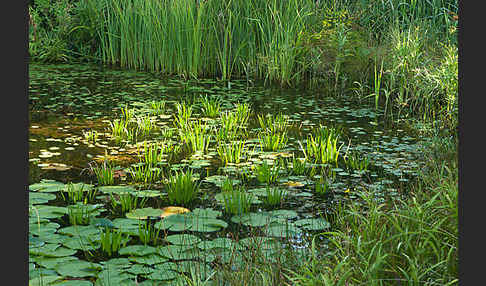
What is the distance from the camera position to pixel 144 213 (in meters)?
3.52

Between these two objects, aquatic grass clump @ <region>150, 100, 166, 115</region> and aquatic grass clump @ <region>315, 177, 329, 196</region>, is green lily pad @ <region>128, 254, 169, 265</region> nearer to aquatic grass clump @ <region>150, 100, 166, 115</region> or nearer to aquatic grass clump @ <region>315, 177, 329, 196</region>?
aquatic grass clump @ <region>315, 177, 329, 196</region>

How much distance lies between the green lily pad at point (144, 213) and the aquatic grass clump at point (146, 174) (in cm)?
63

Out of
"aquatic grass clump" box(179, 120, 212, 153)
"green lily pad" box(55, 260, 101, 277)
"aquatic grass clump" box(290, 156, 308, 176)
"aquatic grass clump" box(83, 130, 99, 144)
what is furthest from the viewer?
"aquatic grass clump" box(83, 130, 99, 144)

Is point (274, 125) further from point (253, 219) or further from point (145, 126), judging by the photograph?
point (253, 219)

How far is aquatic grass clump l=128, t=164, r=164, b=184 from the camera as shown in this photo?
4210mm

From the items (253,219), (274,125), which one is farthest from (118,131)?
(253,219)

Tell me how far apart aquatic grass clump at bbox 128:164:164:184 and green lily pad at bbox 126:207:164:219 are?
630mm

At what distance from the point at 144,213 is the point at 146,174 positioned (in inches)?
28.1

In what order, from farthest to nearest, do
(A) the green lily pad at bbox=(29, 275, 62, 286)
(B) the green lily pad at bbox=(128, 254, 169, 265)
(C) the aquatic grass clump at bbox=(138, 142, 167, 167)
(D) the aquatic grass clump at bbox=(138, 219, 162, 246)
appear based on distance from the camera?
1. (C) the aquatic grass clump at bbox=(138, 142, 167, 167)
2. (D) the aquatic grass clump at bbox=(138, 219, 162, 246)
3. (B) the green lily pad at bbox=(128, 254, 169, 265)
4. (A) the green lily pad at bbox=(29, 275, 62, 286)

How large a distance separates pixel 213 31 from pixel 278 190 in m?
5.19

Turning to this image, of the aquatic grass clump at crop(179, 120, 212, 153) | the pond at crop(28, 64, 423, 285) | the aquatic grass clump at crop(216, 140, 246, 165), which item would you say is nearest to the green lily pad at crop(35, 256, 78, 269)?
the pond at crop(28, 64, 423, 285)

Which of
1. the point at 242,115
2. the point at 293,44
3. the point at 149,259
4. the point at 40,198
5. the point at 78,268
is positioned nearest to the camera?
the point at 78,268

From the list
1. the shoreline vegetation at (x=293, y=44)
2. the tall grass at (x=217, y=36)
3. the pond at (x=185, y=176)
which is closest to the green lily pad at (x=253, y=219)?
the pond at (x=185, y=176)

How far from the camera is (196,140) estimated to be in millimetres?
5156
